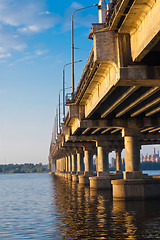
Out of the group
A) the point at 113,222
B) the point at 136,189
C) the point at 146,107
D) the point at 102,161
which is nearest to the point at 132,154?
the point at 136,189

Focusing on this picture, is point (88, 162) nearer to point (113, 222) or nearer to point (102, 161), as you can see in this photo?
point (102, 161)

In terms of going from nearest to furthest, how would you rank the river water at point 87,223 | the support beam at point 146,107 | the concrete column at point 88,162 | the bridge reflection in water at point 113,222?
the bridge reflection in water at point 113,222 → the river water at point 87,223 → the support beam at point 146,107 → the concrete column at point 88,162

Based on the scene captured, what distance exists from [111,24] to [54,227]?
1233 cm

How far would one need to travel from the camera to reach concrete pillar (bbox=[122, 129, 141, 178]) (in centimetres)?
3769

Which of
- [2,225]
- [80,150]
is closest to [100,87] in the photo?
[2,225]

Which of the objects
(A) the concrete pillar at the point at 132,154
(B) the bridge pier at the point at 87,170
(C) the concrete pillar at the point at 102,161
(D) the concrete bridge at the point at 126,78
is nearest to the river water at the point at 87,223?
(A) the concrete pillar at the point at 132,154

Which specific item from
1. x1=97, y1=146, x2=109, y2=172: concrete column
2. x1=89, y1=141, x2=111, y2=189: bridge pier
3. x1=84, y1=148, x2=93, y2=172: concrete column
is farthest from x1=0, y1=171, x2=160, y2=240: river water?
x1=84, y1=148, x2=93, y2=172: concrete column

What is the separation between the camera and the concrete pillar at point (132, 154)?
124ft

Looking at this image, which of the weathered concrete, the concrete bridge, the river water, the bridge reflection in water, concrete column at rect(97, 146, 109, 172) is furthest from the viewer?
concrete column at rect(97, 146, 109, 172)

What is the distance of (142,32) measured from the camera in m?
17.3

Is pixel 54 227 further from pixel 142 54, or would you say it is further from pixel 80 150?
pixel 80 150

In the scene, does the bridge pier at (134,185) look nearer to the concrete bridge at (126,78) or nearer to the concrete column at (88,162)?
the concrete bridge at (126,78)

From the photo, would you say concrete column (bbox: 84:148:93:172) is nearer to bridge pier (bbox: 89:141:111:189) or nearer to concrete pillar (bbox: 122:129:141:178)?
bridge pier (bbox: 89:141:111:189)

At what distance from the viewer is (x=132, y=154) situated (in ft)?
126
